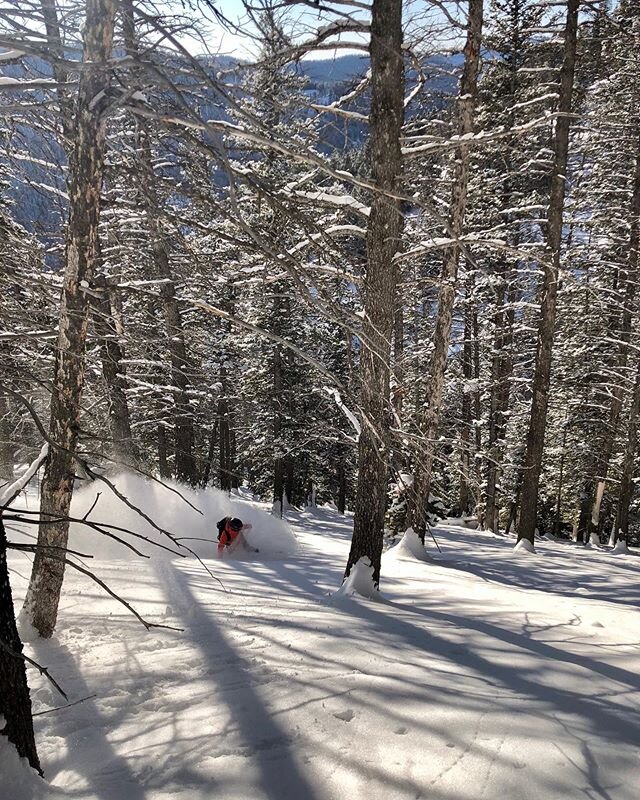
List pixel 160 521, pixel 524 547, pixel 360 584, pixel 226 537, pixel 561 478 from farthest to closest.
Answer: pixel 561 478
pixel 524 547
pixel 160 521
pixel 226 537
pixel 360 584

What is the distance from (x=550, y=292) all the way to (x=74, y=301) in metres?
9.33

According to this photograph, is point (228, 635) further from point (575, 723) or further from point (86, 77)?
point (86, 77)

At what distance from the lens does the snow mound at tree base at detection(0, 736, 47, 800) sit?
2.40m

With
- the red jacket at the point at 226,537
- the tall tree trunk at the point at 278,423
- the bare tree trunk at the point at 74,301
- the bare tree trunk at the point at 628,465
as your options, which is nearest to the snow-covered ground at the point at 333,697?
the bare tree trunk at the point at 74,301

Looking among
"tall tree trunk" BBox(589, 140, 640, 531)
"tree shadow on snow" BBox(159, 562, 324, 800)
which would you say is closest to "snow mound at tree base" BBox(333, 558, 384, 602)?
"tree shadow on snow" BBox(159, 562, 324, 800)

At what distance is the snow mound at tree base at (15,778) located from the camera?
240 cm

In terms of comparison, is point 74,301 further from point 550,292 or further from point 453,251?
point 550,292

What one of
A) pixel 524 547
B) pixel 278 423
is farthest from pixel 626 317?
pixel 278 423

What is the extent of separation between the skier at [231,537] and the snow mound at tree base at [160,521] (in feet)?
0.67

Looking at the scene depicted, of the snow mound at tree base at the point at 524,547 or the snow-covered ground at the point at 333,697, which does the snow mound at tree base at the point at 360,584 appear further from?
the snow mound at tree base at the point at 524,547

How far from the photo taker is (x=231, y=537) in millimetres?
9555

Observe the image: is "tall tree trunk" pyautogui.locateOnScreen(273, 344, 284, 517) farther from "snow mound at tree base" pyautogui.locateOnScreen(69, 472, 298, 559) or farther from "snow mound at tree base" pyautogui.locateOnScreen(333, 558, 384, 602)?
"snow mound at tree base" pyautogui.locateOnScreen(333, 558, 384, 602)

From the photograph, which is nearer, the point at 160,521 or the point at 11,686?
the point at 11,686

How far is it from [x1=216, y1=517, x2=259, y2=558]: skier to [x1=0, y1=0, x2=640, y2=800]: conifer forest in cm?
265
